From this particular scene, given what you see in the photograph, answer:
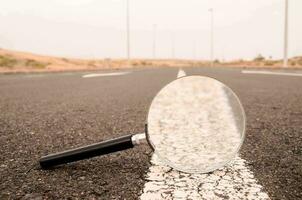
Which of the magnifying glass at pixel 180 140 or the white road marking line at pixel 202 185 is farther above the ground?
the magnifying glass at pixel 180 140

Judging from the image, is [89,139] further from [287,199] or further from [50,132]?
[287,199]

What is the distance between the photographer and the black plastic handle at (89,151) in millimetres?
1732

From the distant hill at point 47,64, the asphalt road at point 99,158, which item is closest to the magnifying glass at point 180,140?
the asphalt road at point 99,158

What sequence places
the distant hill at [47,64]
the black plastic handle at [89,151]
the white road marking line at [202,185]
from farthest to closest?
the distant hill at [47,64], the black plastic handle at [89,151], the white road marking line at [202,185]

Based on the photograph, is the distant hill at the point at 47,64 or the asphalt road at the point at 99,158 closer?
the asphalt road at the point at 99,158

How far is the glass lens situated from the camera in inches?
71.5

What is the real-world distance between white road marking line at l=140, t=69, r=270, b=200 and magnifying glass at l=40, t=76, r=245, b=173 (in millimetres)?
48

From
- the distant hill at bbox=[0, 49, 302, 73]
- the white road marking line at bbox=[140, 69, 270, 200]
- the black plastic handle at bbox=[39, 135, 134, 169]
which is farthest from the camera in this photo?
the distant hill at bbox=[0, 49, 302, 73]

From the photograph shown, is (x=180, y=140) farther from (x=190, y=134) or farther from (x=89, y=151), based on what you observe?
(x=89, y=151)

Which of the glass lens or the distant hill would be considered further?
the distant hill

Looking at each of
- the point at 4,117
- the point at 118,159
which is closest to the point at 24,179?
the point at 118,159

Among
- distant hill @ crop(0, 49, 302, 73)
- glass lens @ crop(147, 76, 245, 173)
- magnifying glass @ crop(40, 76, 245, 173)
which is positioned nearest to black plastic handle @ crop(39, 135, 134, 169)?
magnifying glass @ crop(40, 76, 245, 173)

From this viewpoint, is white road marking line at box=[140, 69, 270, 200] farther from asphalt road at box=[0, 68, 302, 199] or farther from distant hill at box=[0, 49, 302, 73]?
distant hill at box=[0, 49, 302, 73]

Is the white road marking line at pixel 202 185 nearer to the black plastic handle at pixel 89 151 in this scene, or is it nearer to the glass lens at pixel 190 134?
the glass lens at pixel 190 134
